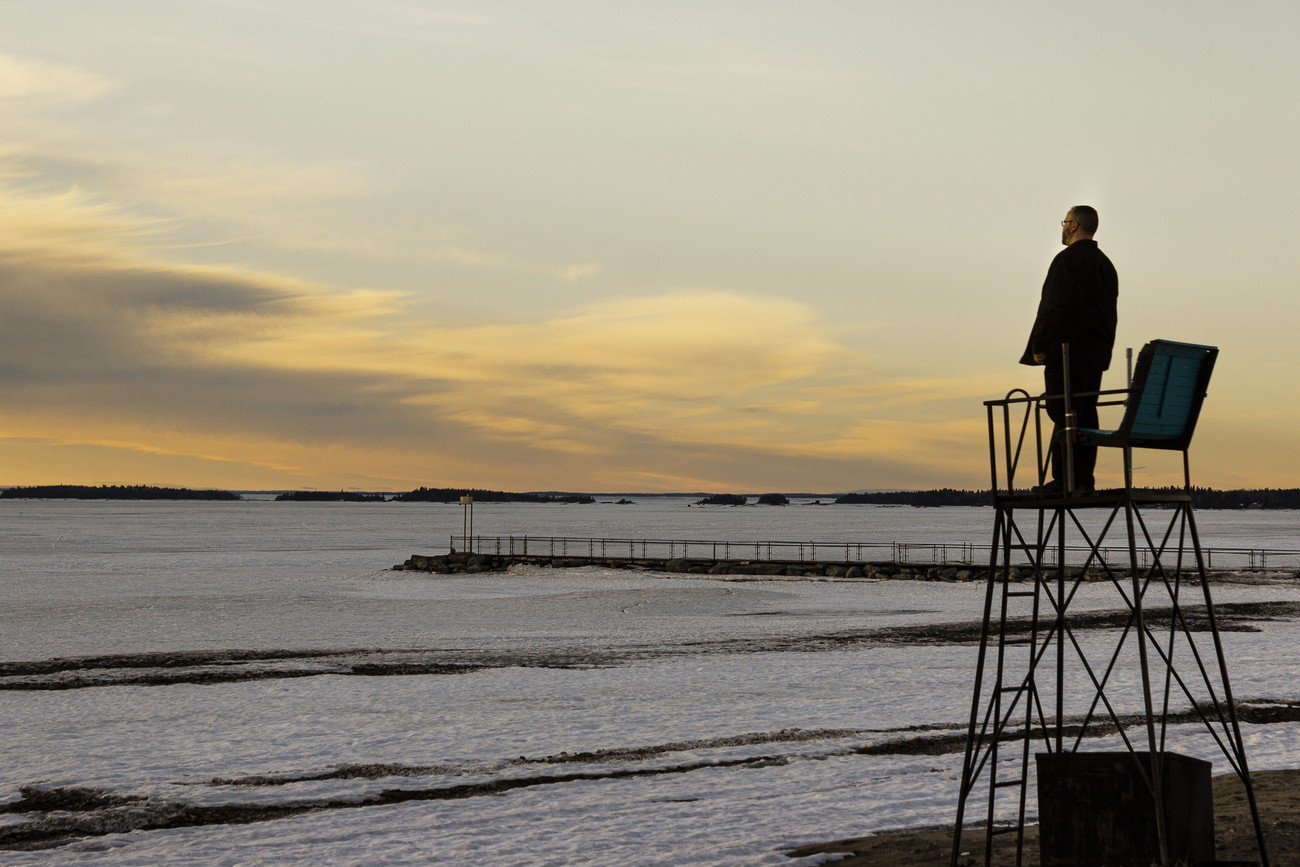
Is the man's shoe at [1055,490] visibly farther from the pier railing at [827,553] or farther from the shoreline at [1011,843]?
the pier railing at [827,553]

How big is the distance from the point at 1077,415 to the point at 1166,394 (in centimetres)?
60

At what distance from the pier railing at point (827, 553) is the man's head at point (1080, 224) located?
4713 cm

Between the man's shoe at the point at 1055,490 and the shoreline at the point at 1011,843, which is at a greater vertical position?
the man's shoe at the point at 1055,490

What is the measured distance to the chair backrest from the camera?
305 inches

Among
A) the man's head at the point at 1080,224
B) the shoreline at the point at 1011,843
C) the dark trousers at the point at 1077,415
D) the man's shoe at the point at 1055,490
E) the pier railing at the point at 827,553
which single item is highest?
the man's head at the point at 1080,224

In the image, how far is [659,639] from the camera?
30.2m

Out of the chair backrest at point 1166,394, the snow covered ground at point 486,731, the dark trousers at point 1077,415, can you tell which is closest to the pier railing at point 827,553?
the snow covered ground at point 486,731

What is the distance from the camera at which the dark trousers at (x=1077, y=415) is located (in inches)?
319

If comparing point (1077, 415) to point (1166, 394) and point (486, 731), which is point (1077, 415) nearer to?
point (1166, 394)

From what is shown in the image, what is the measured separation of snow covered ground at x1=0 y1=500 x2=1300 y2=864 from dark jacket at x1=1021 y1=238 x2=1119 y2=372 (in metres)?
5.30

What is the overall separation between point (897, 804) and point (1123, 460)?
600cm

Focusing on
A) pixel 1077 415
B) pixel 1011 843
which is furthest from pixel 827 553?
pixel 1077 415

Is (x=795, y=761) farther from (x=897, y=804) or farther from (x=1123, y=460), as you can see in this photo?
(x=1123, y=460)

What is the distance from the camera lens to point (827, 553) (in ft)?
308
